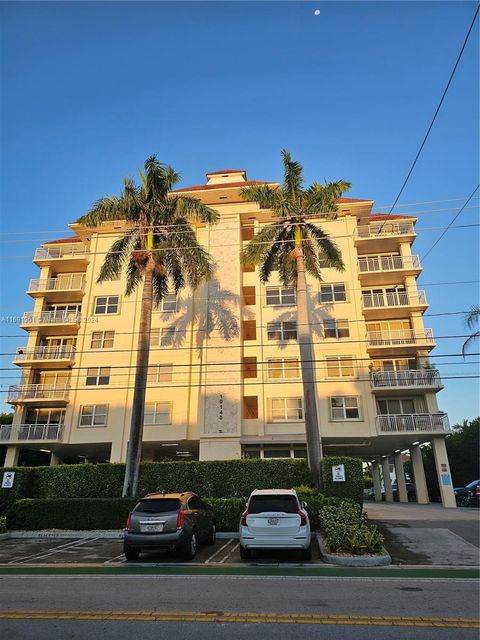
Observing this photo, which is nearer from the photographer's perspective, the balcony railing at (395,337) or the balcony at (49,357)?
the balcony railing at (395,337)

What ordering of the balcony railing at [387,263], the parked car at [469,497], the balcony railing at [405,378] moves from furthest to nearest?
the balcony railing at [387,263]
the balcony railing at [405,378]
the parked car at [469,497]

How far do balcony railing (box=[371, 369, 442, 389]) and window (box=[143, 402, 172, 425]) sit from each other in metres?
13.5

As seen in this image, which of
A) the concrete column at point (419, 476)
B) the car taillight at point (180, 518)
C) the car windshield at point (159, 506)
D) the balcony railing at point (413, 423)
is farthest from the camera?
the concrete column at point (419, 476)

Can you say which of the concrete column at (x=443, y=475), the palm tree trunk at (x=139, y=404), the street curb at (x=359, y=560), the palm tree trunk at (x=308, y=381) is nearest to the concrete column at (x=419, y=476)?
the concrete column at (x=443, y=475)

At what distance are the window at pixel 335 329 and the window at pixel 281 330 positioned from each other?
215cm

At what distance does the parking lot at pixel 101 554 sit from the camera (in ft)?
37.2

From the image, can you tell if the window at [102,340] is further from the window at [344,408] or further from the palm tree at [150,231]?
the window at [344,408]

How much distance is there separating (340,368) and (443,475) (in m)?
9.13

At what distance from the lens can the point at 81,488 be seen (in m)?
19.9

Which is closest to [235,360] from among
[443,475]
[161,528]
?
[443,475]

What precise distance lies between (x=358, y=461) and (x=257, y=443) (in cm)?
1151

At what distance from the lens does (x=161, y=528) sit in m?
10.9

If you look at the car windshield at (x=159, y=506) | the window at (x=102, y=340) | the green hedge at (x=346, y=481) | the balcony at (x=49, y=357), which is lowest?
the car windshield at (x=159, y=506)

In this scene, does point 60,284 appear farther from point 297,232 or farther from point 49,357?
point 297,232
